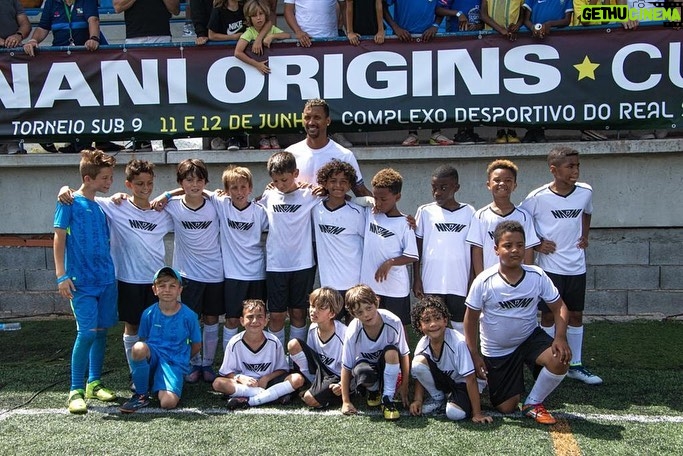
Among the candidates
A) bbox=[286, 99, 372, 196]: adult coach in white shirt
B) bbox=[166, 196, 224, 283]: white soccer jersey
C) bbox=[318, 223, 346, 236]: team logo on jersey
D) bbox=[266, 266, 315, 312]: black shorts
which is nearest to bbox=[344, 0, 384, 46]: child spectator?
bbox=[286, 99, 372, 196]: adult coach in white shirt

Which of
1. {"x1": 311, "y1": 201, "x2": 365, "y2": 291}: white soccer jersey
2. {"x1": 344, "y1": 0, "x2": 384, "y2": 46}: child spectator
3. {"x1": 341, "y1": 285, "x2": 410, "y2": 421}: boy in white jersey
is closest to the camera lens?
{"x1": 341, "y1": 285, "x2": 410, "y2": 421}: boy in white jersey

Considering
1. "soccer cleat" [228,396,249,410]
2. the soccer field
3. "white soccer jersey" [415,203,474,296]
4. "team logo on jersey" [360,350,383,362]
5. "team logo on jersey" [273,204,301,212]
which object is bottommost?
the soccer field

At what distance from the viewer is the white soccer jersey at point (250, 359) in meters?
4.87

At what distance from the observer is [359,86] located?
6.69 m

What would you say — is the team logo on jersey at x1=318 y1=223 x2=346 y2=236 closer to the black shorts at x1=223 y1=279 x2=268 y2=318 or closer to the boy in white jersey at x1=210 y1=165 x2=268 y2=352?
the boy in white jersey at x1=210 y1=165 x2=268 y2=352

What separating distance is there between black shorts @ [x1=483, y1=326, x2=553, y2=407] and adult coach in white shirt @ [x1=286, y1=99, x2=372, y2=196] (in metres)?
1.61

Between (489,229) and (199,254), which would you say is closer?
(489,229)

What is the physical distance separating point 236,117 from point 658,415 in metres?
4.37

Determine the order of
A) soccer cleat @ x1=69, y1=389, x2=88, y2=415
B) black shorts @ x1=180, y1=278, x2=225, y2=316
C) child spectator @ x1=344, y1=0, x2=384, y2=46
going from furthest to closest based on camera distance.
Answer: child spectator @ x1=344, y1=0, x2=384, y2=46 < black shorts @ x1=180, y1=278, x2=225, y2=316 < soccer cleat @ x1=69, y1=389, x2=88, y2=415

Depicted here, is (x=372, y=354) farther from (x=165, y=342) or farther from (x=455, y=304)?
(x=165, y=342)

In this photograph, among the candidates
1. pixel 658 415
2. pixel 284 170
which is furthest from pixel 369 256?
pixel 658 415

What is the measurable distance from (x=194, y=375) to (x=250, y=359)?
2.14 ft

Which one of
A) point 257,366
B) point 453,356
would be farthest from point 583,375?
point 257,366

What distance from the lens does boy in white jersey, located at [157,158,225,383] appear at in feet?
17.1
